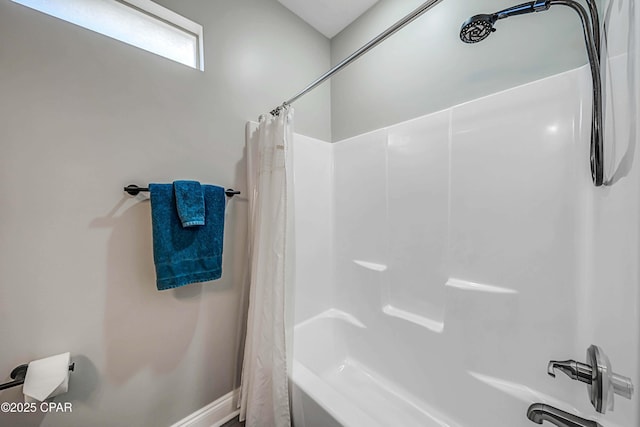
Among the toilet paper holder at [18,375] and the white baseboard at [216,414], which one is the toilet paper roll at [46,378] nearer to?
the toilet paper holder at [18,375]

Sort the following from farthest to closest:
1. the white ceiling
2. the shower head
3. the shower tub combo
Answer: the white ceiling → the shower head → the shower tub combo

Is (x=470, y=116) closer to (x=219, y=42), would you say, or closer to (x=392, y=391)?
(x=219, y=42)

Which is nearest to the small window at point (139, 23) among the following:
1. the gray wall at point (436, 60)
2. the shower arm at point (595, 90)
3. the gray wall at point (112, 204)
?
the gray wall at point (112, 204)

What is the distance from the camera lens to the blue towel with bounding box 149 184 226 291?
104cm

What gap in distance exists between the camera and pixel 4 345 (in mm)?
833

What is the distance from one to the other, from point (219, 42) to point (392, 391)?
2.41m

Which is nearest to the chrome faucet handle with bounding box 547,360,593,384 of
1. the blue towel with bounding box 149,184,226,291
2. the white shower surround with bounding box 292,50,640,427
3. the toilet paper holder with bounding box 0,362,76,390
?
the white shower surround with bounding box 292,50,640,427

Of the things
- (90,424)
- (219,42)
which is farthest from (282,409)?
(219,42)

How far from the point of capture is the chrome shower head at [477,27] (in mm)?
867

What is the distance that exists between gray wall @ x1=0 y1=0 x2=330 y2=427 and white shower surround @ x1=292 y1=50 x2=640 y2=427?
572 millimetres

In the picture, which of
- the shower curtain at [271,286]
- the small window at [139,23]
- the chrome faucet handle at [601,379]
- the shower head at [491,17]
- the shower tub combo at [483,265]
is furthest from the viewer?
the shower curtain at [271,286]

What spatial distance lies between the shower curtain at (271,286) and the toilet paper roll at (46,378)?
0.72 m

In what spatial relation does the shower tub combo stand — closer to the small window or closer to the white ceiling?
the small window

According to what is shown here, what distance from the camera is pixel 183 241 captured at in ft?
3.62
